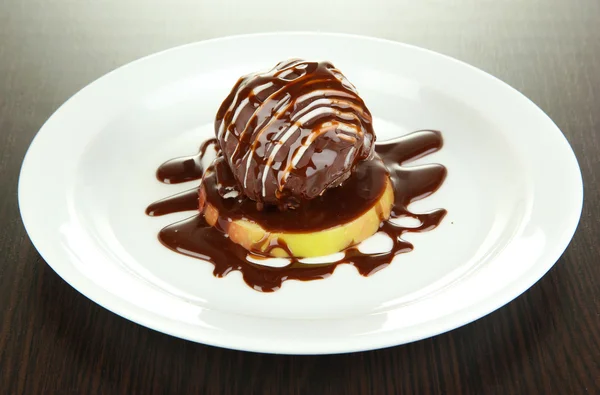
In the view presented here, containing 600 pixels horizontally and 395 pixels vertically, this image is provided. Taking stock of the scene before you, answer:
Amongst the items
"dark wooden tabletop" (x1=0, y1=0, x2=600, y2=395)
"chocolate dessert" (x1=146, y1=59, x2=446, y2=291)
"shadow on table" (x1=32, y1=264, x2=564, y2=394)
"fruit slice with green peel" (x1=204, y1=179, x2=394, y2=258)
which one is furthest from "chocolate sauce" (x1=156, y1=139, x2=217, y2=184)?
"shadow on table" (x1=32, y1=264, x2=564, y2=394)

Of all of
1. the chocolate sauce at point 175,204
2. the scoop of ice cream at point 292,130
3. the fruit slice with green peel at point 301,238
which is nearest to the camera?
the scoop of ice cream at point 292,130

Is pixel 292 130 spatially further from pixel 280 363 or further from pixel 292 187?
pixel 280 363

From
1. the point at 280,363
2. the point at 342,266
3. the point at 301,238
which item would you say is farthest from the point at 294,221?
the point at 280,363

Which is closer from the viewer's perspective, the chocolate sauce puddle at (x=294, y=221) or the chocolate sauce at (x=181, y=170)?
the chocolate sauce puddle at (x=294, y=221)

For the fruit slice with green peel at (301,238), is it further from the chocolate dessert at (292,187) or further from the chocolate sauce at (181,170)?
the chocolate sauce at (181,170)

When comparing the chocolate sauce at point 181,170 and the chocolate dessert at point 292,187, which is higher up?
the chocolate sauce at point 181,170

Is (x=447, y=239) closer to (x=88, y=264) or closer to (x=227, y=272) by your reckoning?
(x=227, y=272)

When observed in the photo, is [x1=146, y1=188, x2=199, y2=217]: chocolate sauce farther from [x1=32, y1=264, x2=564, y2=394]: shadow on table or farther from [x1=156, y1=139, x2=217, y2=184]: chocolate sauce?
[x1=32, y1=264, x2=564, y2=394]: shadow on table

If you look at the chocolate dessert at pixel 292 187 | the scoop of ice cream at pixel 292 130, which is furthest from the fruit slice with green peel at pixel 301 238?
the scoop of ice cream at pixel 292 130
